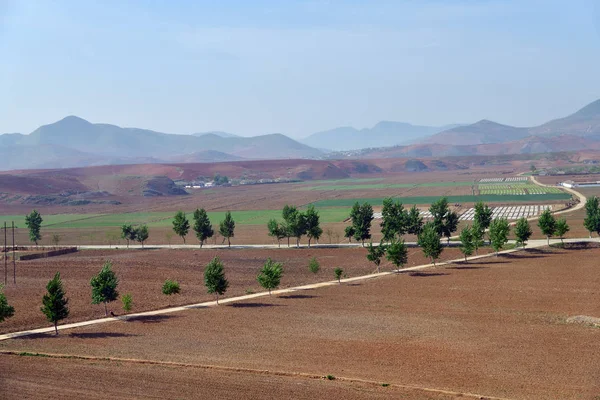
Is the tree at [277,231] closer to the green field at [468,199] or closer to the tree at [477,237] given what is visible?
the tree at [477,237]

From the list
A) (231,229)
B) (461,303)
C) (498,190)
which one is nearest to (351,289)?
(461,303)

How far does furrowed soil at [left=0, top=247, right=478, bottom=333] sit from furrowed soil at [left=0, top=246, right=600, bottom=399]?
5160mm

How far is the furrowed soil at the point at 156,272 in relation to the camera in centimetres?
4975

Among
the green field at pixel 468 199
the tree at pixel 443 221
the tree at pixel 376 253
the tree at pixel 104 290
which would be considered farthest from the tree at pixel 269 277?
the green field at pixel 468 199

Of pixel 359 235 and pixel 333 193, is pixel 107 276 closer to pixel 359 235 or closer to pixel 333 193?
pixel 359 235

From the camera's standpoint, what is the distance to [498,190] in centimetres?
15438

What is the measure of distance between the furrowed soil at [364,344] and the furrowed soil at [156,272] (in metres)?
5.16

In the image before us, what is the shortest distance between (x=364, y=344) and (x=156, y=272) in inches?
1237

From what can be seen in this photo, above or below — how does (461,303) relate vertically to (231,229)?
below

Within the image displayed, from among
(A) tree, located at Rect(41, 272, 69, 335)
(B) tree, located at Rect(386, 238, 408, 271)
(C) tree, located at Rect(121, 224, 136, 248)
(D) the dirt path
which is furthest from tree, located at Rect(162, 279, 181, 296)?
(C) tree, located at Rect(121, 224, 136, 248)

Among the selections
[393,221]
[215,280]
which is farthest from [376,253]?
[215,280]

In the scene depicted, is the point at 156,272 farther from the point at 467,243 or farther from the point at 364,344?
the point at 364,344

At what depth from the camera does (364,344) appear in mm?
37406

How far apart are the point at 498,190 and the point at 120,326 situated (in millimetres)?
123250
